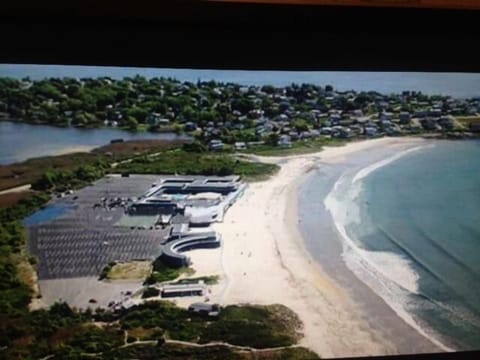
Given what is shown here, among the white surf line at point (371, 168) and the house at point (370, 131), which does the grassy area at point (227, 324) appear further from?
the house at point (370, 131)

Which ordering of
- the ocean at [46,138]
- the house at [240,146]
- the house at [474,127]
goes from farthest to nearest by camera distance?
1. the house at [474,127]
2. the house at [240,146]
3. the ocean at [46,138]

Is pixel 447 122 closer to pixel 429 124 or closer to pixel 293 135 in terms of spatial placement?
pixel 429 124

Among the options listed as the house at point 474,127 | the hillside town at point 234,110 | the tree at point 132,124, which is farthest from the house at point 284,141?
the house at point 474,127

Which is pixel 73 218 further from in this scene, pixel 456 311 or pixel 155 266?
pixel 456 311

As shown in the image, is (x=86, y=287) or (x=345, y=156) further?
(x=345, y=156)

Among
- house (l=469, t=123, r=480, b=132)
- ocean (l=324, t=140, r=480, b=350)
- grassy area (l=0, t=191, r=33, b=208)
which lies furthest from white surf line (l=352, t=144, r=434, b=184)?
grassy area (l=0, t=191, r=33, b=208)

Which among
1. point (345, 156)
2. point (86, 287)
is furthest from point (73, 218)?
point (345, 156)

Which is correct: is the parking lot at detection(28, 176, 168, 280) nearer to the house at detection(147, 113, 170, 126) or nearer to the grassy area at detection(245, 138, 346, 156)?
the house at detection(147, 113, 170, 126)
